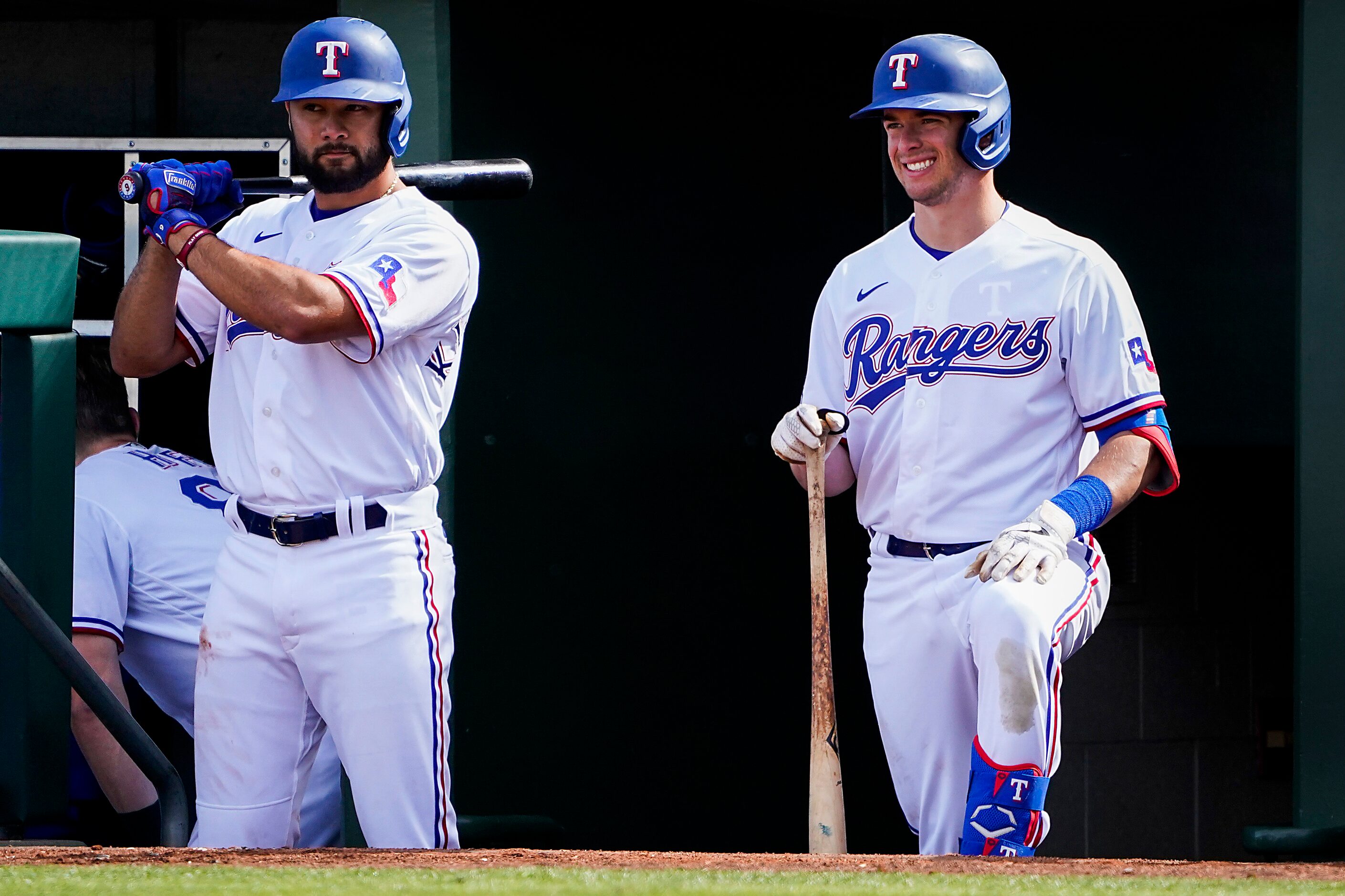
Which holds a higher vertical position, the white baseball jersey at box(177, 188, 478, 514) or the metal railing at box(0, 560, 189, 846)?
the white baseball jersey at box(177, 188, 478, 514)

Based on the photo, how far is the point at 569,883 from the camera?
1909 mm

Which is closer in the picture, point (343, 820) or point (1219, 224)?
point (343, 820)

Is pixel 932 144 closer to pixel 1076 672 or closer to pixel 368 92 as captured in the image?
pixel 368 92

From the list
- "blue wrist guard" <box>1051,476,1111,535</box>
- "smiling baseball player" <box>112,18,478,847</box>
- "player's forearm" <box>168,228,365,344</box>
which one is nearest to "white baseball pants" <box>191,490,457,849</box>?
"smiling baseball player" <box>112,18,478,847</box>

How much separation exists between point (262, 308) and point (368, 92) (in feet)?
1.43

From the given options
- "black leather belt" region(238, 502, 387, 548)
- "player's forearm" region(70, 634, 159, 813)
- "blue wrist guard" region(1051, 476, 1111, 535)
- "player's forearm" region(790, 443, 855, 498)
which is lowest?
A: "player's forearm" region(70, 634, 159, 813)

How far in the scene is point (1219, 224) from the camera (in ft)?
15.0

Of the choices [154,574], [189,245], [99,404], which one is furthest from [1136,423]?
[99,404]

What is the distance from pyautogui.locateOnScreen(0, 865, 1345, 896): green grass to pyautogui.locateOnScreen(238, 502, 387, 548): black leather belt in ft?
2.50

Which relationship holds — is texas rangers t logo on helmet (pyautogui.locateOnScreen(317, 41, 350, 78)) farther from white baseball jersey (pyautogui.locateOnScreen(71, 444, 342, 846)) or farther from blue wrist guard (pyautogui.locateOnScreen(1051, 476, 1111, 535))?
blue wrist guard (pyautogui.locateOnScreen(1051, 476, 1111, 535))

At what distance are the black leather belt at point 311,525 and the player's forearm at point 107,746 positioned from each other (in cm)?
85

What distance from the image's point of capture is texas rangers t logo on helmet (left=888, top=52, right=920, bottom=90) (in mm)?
2887

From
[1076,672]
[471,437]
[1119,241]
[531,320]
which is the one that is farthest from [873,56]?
[1076,672]

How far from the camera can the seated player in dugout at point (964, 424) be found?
9.00ft
